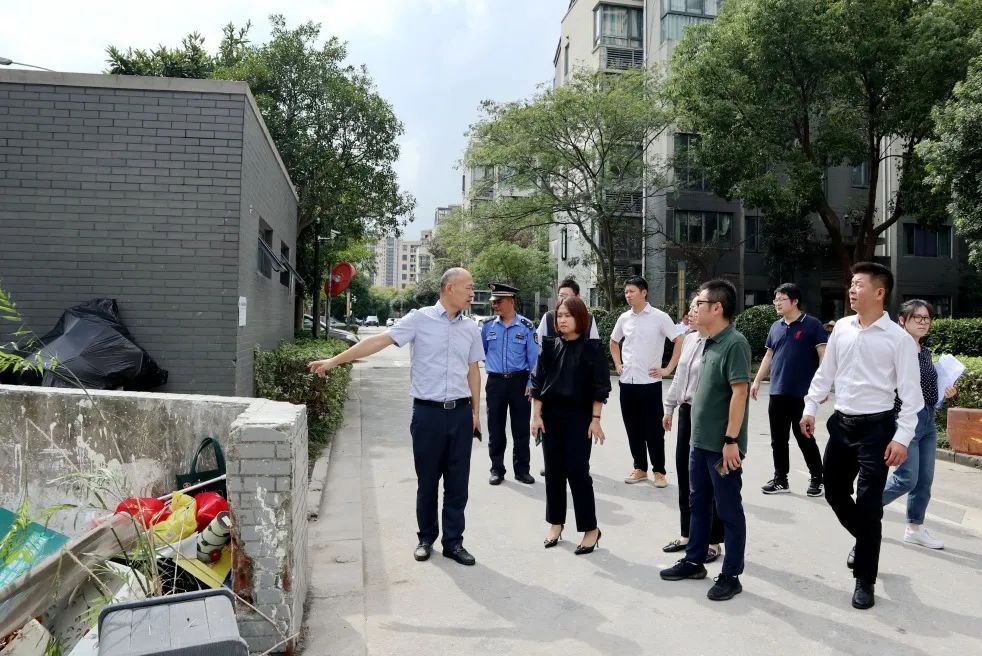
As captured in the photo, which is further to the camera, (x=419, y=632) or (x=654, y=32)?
(x=654, y=32)

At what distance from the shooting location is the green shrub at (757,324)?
20.1m

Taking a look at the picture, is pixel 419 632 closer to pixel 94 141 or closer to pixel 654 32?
pixel 94 141

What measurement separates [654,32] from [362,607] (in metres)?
33.9

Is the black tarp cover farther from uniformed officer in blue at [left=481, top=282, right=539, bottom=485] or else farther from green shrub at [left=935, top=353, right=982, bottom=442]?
green shrub at [left=935, top=353, right=982, bottom=442]

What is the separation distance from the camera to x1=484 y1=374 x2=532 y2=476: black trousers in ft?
24.4

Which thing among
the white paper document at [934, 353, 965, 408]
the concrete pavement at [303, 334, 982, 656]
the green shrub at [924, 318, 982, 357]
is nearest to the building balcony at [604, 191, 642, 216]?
the green shrub at [924, 318, 982, 357]

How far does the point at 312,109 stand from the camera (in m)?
20.9

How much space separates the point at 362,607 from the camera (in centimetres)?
421

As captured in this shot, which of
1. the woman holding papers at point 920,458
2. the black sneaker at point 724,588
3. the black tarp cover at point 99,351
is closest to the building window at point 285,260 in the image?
the black tarp cover at point 99,351

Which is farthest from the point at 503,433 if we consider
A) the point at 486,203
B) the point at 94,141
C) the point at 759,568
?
the point at 486,203

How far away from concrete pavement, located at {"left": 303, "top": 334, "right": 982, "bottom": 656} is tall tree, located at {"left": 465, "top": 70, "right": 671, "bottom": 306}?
754 inches

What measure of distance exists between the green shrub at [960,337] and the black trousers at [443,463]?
600 inches

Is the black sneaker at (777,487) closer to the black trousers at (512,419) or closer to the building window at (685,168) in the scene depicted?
the black trousers at (512,419)

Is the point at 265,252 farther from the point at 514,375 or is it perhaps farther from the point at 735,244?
the point at 735,244
